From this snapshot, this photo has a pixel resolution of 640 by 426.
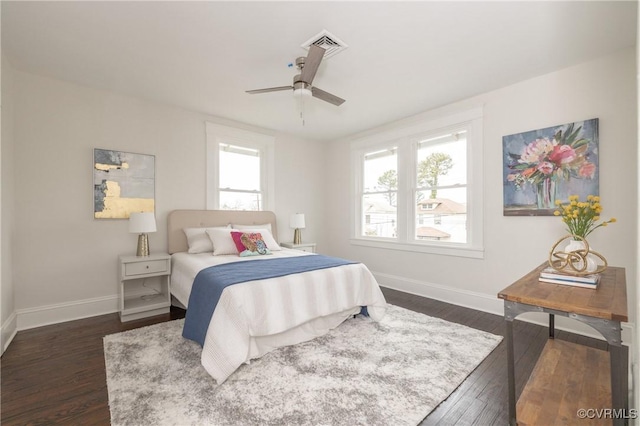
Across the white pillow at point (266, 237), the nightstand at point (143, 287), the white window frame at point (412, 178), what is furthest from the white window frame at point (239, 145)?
the white window frame at point (412, 178)

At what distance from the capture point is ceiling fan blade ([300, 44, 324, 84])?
6.75ft

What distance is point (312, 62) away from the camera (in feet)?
7.25

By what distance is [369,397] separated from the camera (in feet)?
5.91

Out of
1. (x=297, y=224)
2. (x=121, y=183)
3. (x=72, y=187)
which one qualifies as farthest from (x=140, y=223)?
(x=297, y=224)

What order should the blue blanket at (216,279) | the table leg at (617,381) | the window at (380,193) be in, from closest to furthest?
1. the table leg at (617,381)
2. the blue blanket at (216,279)
3. the window at (380,193)

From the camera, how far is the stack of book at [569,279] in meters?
1.59

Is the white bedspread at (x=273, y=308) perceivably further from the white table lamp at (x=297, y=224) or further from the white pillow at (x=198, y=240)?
the white table lamp at (x=297, y=224)

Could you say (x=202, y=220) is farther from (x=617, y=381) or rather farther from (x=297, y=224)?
(x=617, y=381)

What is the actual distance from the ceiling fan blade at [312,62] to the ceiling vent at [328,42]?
0.71 feet

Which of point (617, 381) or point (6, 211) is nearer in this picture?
point (617, 381)

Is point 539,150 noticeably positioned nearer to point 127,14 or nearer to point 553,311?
point 553,311

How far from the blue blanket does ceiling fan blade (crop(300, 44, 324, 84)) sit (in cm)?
173

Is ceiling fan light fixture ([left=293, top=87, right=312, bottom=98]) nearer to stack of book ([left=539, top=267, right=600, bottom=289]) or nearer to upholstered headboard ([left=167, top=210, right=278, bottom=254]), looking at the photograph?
stack of book ([left=539, top=267, right=600, bottom=289])

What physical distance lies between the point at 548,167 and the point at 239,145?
4058 mm
